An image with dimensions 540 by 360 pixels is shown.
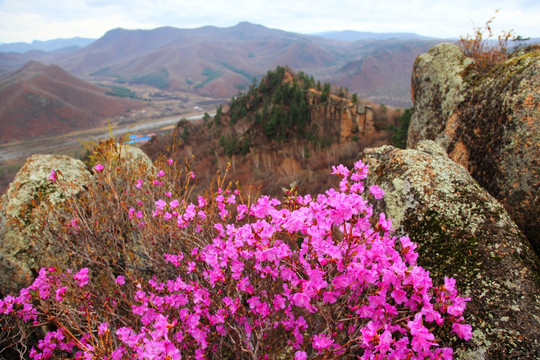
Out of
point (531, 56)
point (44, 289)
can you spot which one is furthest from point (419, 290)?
point (531, 56)

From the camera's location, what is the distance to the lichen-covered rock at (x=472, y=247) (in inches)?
77.0

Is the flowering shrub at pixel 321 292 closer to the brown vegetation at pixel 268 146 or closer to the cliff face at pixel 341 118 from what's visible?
the brown vegetation at pixel 268 146

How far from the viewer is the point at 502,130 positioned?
3.78 m

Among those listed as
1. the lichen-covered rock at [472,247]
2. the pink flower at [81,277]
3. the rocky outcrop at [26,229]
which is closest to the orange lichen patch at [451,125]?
the lichen-covered rock at [472,247]

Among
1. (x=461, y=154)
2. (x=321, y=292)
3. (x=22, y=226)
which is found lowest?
(x=22, y=226)

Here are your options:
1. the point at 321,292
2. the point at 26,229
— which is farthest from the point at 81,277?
the point at 26,229

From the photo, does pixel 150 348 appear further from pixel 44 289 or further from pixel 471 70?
pixel 471 70

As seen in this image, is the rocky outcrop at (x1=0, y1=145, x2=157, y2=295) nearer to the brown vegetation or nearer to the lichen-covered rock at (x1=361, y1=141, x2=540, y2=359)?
the lichen-covered rock at (x1=361, y1=141, x2=540, y2=359)

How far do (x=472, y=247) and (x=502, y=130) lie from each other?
93.1 inches

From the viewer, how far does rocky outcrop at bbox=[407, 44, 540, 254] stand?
11.1 ft

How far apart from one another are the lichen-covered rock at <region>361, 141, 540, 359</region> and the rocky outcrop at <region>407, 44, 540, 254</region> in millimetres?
970

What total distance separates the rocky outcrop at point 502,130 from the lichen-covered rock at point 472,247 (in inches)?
38.2

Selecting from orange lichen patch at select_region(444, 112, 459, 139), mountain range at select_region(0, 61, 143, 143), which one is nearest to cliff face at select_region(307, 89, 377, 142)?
orange lichen patch at select_region(444, 112, 459, 139)

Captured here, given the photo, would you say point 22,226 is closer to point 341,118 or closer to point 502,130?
point 502,130
